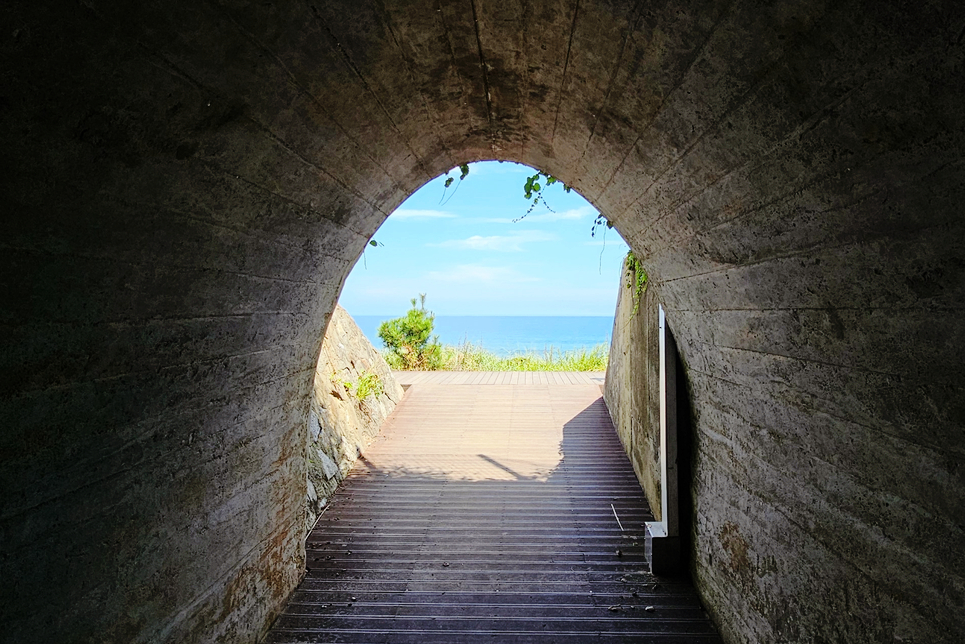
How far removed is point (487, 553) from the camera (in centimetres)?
431

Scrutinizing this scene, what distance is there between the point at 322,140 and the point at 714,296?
2.04 m

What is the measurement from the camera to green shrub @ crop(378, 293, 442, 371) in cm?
1391

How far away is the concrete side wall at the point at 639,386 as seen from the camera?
4.76 m

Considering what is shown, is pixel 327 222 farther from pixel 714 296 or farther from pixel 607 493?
pixel 607 493

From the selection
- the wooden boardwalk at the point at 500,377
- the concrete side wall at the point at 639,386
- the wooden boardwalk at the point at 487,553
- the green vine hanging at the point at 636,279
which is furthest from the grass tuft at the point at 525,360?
the green vine hanging at the point at 636,279

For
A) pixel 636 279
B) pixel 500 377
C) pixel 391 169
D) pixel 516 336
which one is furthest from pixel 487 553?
pixel 516 336

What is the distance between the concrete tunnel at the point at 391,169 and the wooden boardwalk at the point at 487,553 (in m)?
0.58

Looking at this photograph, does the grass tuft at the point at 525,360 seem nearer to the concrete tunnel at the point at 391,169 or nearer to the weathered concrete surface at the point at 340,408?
the weathered concrete surface at the point at 340,408

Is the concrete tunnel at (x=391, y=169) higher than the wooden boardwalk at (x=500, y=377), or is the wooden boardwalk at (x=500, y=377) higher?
the concrete tunnel at (x=391, y=169)

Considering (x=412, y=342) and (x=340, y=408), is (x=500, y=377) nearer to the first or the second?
(x=412, y=342)

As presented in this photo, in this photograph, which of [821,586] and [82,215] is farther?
[821,586]

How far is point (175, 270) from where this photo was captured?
2.10 metres

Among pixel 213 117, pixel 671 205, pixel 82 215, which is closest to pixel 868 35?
pixel 671 205

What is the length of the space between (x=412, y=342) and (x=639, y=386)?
9.01m
